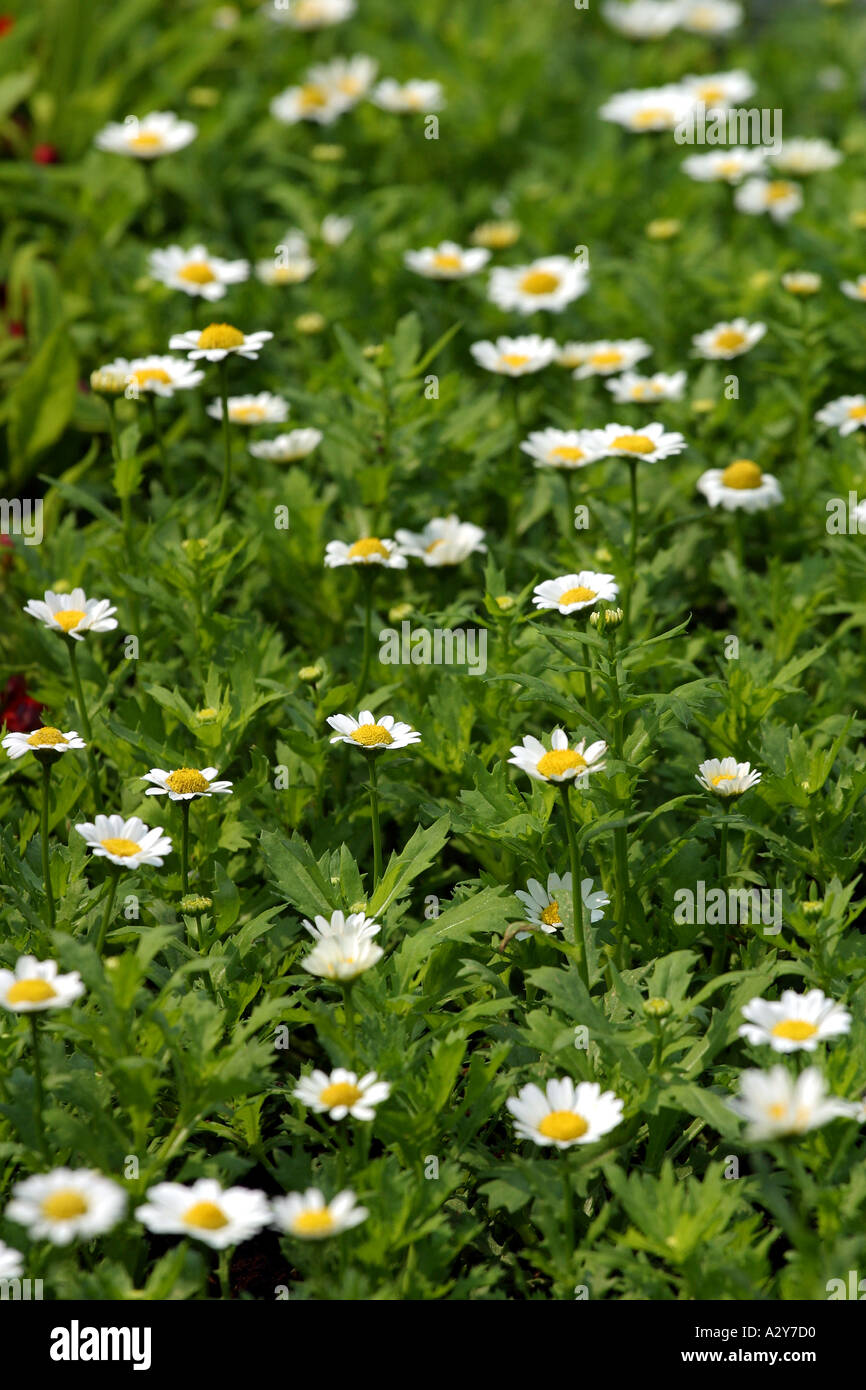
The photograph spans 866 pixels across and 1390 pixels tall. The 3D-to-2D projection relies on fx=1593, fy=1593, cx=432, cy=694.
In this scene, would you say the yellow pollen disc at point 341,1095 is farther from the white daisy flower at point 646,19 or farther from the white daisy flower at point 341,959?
the white daisy flower at point 646,19

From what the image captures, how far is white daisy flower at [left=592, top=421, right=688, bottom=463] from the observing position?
3.66 metres

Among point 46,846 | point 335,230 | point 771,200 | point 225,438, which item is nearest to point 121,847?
point 46,846

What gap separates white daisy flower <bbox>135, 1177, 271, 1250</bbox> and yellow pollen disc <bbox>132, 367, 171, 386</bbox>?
2.13 metres

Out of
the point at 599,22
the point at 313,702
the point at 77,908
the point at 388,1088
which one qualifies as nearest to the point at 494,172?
the point at 599,22

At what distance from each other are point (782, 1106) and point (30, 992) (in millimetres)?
1145

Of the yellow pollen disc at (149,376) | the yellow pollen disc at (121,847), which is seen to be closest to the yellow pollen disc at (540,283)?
the yellow pollen disc at (149,376)

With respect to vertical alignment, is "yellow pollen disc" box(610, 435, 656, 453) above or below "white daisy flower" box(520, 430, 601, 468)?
below

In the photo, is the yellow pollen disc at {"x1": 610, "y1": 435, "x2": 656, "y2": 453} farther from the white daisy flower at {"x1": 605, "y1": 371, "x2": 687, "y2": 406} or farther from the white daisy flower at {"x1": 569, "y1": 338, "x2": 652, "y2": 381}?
the white daisy flower at {"x1": 569, "y1": 338, "x2": 652, "y2": 381}

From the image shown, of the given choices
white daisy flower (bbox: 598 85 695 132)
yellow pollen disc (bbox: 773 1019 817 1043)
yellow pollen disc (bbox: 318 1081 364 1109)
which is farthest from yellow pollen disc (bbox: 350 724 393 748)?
white daisy flower (bbox: 598 85 695 132)

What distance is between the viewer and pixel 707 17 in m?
7.01

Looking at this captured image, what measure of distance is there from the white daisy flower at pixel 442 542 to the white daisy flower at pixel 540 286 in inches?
42.9

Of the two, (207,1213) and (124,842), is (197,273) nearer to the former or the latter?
(124,842)
